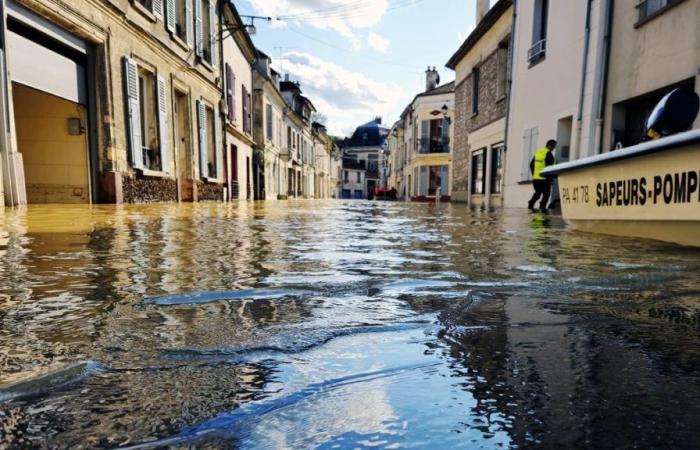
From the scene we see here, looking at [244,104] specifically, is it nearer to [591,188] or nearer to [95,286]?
[591,188]

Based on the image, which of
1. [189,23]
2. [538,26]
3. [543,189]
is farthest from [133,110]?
[538,26]

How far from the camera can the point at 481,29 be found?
1469cm

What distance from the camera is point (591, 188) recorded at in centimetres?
426

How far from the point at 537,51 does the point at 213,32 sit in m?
10.1

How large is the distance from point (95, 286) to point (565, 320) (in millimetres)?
1532

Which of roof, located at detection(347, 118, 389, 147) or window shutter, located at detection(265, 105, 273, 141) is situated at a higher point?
roof, located at detection(347, 118, 389, 147)

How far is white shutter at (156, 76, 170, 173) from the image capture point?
10.2 m

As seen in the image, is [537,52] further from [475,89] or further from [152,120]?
[152,120]

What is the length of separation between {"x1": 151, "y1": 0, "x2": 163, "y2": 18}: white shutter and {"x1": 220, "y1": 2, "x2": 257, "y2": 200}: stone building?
4588 mm

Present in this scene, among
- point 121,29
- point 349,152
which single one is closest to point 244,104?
point 121,29

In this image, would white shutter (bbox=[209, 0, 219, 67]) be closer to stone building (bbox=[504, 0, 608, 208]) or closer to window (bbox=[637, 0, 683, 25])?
stone building (bbox=[504, 0, 608, 208])

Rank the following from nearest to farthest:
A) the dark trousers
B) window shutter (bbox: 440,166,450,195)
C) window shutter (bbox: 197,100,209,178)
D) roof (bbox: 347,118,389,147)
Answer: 1. the dark trousers
2. window shutter (bbox: 197,100,209,178)
3. window shutter (bbox: 440,166,450,195)
4. roof (bbox: 347,118,389,147)

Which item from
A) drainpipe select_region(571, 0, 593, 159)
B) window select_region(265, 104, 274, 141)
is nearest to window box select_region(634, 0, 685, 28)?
drainpipe select_region(571, 0, 593, 159)

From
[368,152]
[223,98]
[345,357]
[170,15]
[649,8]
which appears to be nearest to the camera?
[345,357]
